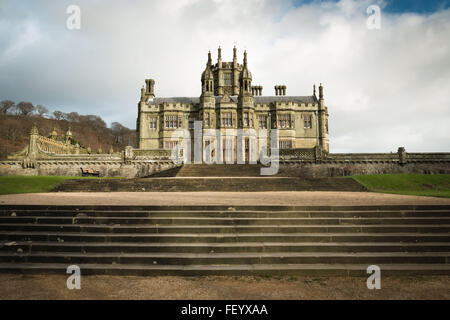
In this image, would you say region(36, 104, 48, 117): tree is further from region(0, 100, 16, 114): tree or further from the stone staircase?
the stone staircase

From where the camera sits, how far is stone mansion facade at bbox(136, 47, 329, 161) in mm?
40375

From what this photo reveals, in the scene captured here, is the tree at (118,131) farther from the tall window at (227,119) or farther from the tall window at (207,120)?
the tall window at (227,119)

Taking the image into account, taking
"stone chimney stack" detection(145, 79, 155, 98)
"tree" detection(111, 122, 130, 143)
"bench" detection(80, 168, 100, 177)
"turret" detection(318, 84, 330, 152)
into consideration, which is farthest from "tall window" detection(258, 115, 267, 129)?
"tree" detection(111, 122, 130, 143)

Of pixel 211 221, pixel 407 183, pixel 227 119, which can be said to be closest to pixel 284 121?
pixel 227 119

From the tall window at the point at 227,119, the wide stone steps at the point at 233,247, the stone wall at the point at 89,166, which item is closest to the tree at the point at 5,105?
the stone wall at the point at 89,166

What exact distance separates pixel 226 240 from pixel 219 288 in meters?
1.87

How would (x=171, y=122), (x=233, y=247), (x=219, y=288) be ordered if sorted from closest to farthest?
1. (x=219, y=288)
2. (x=233, y=247)
3. (x=171, y=122)

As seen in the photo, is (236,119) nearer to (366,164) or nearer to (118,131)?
(366,164)

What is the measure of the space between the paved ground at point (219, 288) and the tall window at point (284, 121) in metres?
37.8

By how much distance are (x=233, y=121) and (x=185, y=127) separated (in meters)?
8.41

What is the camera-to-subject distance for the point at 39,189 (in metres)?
18.3

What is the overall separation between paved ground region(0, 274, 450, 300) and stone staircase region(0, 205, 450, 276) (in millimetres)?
259

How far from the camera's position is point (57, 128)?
288 ft
